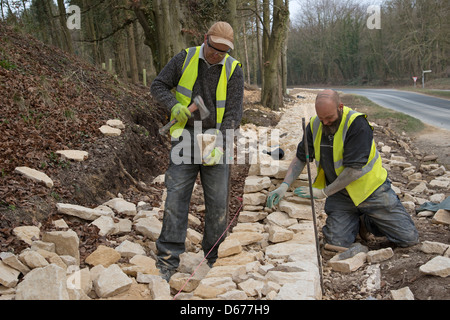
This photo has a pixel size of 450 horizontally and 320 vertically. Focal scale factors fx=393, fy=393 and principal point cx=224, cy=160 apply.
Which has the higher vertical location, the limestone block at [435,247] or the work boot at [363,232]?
the limestone block at [435,247]

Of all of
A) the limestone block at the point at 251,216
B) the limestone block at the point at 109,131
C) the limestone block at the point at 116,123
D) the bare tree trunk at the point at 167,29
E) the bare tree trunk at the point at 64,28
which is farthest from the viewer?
the bare tree trunk at the point at 64,28

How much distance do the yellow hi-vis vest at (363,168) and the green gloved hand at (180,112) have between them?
1345mm

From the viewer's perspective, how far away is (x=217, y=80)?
356 centimetres

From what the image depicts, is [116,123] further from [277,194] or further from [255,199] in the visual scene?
[277,194]

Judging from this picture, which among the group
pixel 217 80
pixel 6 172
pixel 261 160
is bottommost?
pixel 261 160

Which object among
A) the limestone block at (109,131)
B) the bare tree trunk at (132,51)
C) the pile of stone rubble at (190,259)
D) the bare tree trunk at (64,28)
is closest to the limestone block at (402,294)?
the pile of stone rubble at (190,259)

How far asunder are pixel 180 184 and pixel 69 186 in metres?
1.67

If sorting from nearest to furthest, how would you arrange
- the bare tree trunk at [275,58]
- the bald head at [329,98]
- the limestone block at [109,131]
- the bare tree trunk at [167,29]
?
the bald head at [329,98], the limestone block at [109,131], the bare tree trunk at [167,29], the bare tree trunk at [275,58]

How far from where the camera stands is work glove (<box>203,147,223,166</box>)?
138 inches

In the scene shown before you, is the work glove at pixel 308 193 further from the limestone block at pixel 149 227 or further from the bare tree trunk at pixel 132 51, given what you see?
the bare tree trunk at pixel 132 51

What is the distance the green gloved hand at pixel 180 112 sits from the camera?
3.41 m

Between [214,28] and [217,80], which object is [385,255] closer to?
[217,80]
